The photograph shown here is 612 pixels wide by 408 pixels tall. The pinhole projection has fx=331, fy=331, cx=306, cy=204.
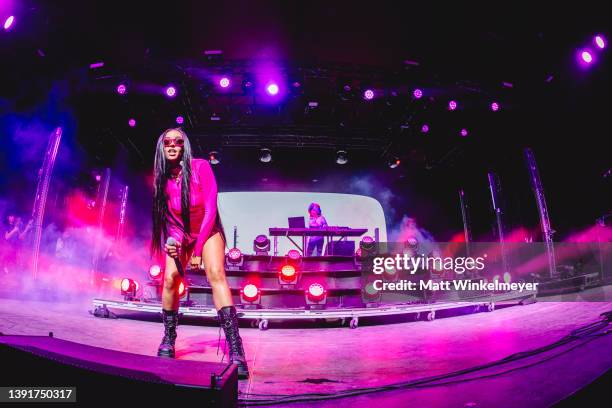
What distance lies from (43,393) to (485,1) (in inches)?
253

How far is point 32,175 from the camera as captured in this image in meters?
7.98

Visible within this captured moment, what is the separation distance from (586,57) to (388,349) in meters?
5.71

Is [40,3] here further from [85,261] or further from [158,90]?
[85,261]

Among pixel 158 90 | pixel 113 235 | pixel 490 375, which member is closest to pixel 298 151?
pixel 158 90

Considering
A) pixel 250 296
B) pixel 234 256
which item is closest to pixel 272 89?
pixel 234 256

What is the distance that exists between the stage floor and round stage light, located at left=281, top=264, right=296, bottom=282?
1.13m

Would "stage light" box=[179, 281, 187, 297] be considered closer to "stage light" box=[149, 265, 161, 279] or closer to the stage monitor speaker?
"stage light" box=[149, 265, 161, 279]

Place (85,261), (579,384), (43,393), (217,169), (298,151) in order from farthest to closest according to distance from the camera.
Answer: (217,169)
(298,151)
(85,261)
(579,384)
(43,393)

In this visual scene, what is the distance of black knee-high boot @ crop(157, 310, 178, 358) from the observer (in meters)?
2.36

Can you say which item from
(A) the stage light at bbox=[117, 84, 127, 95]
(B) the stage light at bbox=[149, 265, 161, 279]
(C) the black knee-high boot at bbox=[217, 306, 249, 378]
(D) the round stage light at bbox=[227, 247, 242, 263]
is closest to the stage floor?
(C) the black knee-high boot at bbox=[217, 306, 249, 378]

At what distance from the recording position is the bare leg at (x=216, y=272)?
90.5 inches

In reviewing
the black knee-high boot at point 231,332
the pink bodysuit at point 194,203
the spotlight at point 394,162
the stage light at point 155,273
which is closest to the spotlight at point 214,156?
the stage light at point 155,273

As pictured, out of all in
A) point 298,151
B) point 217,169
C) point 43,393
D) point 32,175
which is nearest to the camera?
point 43,393

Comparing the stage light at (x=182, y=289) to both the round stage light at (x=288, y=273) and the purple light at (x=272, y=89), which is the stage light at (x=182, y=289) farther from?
the purple light at (x=272, y=89)
